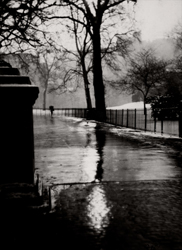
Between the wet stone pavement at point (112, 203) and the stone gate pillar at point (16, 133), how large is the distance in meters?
0.63

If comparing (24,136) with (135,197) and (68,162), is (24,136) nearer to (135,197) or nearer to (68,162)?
(135,197)

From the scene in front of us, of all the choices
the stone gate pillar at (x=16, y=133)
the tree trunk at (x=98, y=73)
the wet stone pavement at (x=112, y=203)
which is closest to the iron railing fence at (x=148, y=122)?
the tree trunk at (x=98, y=73)

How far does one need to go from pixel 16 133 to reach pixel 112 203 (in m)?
1.58

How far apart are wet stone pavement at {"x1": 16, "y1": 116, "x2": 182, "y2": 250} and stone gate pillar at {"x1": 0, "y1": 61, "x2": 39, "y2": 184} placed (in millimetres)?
629

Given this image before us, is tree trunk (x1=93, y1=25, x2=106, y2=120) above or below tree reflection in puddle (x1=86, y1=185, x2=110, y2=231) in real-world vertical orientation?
above

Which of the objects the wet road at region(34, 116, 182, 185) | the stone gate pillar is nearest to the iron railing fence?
the wet road at region(34, 116, 182, 185)

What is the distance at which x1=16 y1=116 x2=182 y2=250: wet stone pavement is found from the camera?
356cm

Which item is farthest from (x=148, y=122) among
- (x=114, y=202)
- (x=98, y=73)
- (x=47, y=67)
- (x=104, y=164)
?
(x=47, y=67)

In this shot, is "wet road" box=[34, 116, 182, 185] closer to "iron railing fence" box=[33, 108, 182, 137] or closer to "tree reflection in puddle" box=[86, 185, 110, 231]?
"tree reflection in puddle" box=[86, 185, 110, 231]

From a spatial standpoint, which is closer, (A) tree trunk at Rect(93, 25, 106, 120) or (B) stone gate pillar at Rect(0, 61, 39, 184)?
(B) stone gate pillar at Rect(0, 61, 39, 184)

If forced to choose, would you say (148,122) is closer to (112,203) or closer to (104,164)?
(104,164)

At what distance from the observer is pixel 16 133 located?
14.0 feet

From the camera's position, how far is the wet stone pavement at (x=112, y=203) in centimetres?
356

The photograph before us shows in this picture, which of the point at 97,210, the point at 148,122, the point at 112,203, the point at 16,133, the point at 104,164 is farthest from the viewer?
the point at 148,122
